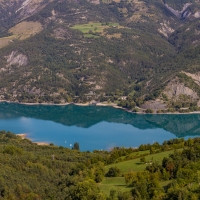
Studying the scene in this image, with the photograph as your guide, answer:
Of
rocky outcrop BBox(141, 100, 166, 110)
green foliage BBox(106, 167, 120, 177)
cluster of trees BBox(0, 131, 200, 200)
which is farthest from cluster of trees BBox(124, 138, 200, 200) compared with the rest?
rocky outcrop BBox(141, 100, 166, 110)

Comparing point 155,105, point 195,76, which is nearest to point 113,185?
point 155,105

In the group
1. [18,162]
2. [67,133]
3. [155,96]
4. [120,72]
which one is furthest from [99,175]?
[120,72]

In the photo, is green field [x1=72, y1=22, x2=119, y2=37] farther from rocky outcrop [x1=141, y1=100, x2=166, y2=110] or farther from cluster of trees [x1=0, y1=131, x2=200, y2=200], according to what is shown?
cluster of trees [x1=0, y1=131, x2=200, y2=200]

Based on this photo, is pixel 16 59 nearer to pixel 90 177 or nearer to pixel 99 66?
pixel 99 66

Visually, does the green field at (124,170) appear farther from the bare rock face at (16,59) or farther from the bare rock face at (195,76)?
the bare rock face at (16,59)

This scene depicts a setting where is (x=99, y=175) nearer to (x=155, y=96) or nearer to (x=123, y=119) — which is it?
(x=123, y=119)

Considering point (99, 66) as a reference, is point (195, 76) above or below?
below
